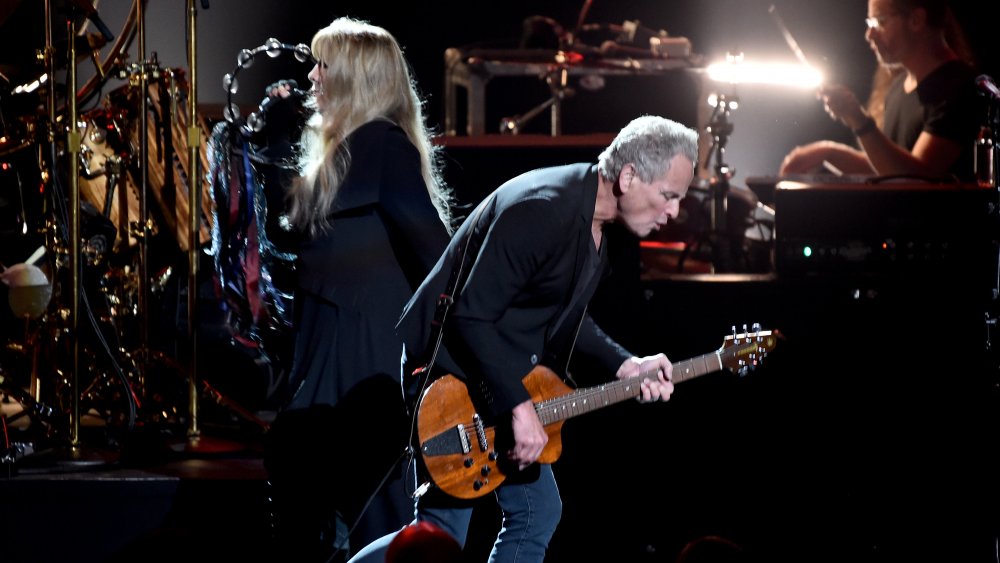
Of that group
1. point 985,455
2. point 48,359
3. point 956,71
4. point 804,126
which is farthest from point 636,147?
point 804,126

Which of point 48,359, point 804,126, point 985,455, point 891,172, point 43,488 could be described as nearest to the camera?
point 43,488

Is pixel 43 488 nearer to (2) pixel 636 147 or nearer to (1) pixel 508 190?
(1) pixel 508 190

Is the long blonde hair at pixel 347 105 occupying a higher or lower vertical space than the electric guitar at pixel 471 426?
higher

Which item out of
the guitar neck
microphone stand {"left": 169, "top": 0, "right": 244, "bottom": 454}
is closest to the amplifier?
the guitar neck

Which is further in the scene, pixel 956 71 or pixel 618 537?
pixel 956 71

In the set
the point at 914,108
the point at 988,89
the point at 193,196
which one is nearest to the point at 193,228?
the point at 193,196

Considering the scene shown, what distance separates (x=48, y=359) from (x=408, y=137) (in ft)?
7.87

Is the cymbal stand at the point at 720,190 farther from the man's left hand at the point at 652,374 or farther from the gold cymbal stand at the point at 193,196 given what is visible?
the gold cymbal stand at the point at 193,196

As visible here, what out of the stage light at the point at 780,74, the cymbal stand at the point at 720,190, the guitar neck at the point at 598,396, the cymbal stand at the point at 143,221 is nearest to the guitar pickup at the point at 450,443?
the guitar neck at the point at 598,396

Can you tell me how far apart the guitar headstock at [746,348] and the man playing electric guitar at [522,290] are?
2.75 feet

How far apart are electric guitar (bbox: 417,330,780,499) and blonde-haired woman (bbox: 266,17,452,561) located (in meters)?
0.20

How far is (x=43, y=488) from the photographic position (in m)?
4.32

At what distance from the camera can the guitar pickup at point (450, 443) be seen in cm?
341

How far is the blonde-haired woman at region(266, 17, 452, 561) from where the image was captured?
3.55 metres
